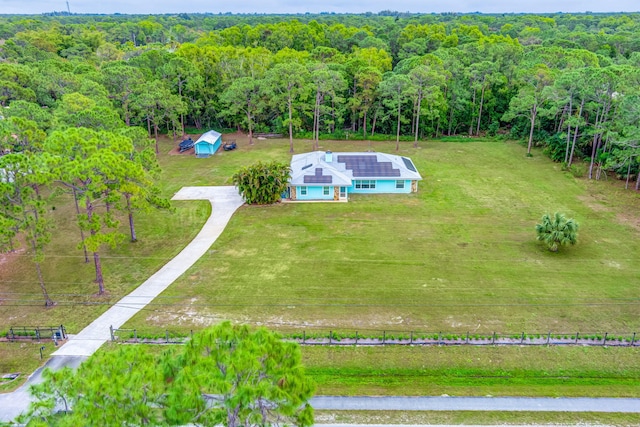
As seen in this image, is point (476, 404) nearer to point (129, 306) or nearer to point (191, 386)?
point (191, 386)

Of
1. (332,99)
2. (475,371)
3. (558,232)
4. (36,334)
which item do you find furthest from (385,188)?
(36,334)

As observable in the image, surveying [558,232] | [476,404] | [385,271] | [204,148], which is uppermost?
[558,232]

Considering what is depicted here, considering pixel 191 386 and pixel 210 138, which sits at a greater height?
pixel 191 386

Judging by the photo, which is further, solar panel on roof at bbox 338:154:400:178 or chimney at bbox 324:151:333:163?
chimney at bbox 324:151:333:163

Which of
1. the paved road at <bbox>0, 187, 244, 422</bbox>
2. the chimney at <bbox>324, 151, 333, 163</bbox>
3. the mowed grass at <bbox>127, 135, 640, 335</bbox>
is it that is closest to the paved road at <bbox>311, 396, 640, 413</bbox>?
the mowed grass at <bbox>127, 135, 640, 335</bbox>

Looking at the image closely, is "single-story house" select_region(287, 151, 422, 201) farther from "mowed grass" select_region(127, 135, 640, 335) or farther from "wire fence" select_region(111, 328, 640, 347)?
"wire fence" select_region(111, 328, 640, 347)

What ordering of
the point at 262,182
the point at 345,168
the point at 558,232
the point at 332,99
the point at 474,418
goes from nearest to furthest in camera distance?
the point at 474,418 → the point at 558,232 → the point at 262,182 → the point at 345,168 → the point at 332,99

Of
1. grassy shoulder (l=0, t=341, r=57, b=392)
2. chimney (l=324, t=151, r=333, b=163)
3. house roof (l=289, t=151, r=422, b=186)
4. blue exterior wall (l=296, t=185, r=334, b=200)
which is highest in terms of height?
chimney (l=324, t=151, r=333, b=163)
